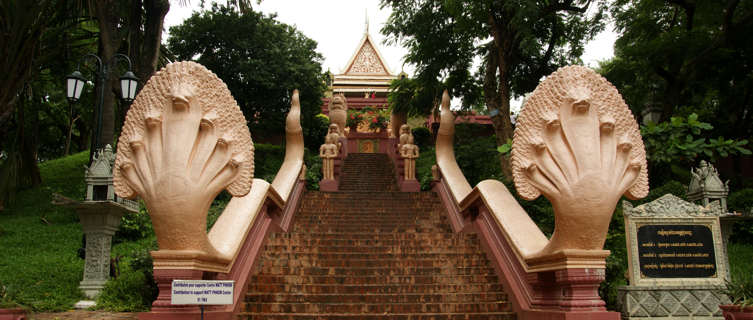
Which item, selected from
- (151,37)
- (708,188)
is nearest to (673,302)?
(708,188)

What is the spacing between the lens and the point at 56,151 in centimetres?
2659

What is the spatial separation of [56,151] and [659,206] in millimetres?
27127

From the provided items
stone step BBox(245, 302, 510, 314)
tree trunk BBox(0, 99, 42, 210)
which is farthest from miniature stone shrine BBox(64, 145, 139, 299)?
tree trunk BBox(0, 99, 42, 210)

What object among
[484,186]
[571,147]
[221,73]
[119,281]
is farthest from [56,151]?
[571,147]

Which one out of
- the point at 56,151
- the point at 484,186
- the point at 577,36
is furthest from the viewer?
the point at 56,151

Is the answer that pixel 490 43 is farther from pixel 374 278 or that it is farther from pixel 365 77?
pixel 365 77

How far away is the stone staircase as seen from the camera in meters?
6.25

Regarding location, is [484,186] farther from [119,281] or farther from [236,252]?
[119,281]

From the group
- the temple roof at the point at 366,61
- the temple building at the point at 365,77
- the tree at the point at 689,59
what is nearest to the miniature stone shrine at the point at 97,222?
the tree at the point at 689,59

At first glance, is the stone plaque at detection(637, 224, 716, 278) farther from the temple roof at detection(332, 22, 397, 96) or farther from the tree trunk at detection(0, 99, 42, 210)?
the temple roof at detection(332, 22, 397, 96)

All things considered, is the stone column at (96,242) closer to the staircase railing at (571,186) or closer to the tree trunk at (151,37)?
the tree trunk at (151,37)

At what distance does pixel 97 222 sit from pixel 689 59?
448 inches

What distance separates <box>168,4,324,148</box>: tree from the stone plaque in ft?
48.5

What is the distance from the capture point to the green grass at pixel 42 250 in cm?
711
